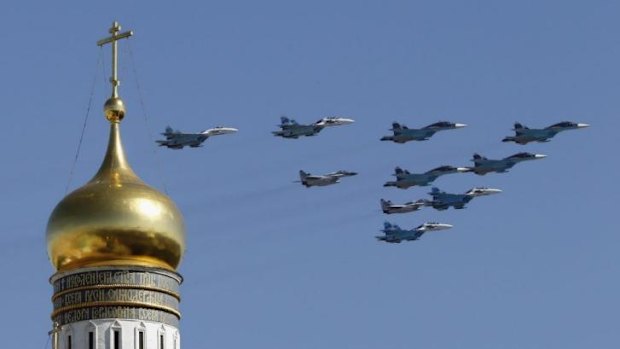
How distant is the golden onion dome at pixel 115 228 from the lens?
5641 centimetres

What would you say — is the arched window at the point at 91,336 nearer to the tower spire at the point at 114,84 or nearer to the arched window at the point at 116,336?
the arched window at the point at 116,336

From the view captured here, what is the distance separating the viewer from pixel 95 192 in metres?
57.1

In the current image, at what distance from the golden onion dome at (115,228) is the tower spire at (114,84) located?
3.12 metres

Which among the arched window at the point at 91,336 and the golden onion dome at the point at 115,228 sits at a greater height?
the golden onion dome at the point at 115,228

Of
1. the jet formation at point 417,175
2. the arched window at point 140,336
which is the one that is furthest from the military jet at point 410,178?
the arched window at point 140,336

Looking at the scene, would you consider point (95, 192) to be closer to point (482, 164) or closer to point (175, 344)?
point (175, 344)

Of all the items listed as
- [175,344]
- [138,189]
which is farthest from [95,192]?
[175,344]

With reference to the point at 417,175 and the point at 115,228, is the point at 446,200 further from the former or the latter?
the point at 115,228

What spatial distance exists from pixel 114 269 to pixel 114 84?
22.5 feet

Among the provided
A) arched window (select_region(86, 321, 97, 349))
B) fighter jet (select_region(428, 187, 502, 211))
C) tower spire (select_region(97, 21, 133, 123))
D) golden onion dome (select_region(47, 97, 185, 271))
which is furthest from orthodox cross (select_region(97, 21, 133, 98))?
fighter jet (select_region(428, 187, 502, 211))

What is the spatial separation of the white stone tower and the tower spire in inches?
136

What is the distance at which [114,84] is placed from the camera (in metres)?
60.8

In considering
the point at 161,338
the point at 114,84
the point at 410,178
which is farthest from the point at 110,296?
the point at 410,178

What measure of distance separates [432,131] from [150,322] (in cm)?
2773
